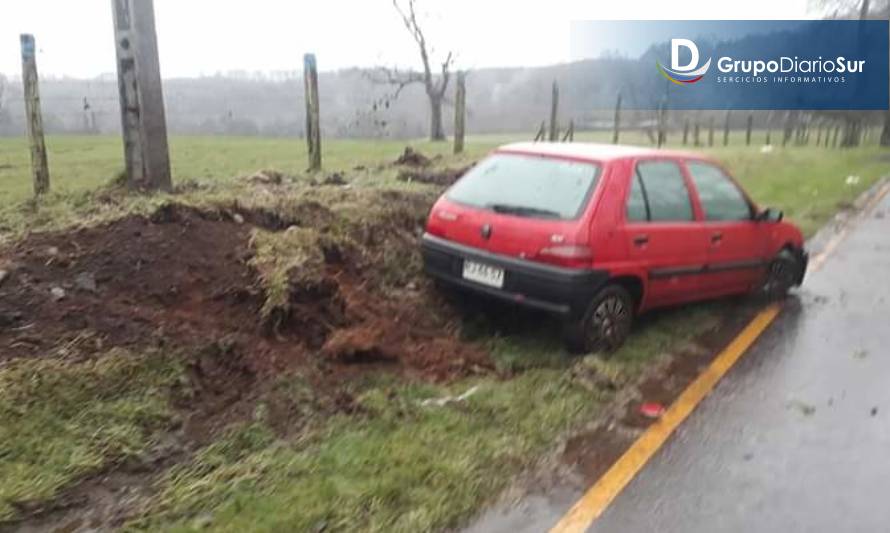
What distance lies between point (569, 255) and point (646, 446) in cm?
144

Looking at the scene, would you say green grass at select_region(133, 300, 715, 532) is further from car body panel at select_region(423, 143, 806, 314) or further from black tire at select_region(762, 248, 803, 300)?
black tire at select_region(762, 248, 803, 300)

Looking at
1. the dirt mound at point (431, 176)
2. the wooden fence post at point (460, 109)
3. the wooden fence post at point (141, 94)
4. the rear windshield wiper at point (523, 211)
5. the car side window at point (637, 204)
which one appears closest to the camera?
the rear windshield wiper at point (523, 211)

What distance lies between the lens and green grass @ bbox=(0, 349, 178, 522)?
333cm

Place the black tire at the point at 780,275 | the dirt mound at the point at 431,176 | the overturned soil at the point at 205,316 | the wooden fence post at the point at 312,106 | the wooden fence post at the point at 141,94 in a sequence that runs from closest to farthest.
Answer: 1. the overturned soil at the point at 205,316
2. the wooden fence post at the point at 141,94
3. the black tire at the point at 780,275
4. the dirt mound at the point at 431,176
5. the wooden fence post at the point at 312,106

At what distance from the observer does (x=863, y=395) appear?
5059 millimetres

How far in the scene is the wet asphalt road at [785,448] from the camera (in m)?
3.53

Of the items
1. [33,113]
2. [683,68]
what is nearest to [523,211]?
[33,113]

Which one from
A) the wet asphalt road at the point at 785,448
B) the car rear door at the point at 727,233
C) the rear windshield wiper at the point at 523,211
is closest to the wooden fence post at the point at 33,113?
the rear windshield wiper at the point at 523,211

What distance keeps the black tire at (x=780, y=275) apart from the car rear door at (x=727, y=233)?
23 centimetres

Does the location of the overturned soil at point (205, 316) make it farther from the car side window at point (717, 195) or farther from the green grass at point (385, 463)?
the car side window at point (717, 195)

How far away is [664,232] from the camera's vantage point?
5770mm

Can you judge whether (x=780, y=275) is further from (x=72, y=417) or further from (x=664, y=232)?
(x=72, y=417)

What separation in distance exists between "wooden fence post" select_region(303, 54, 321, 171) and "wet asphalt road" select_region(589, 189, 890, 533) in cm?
687

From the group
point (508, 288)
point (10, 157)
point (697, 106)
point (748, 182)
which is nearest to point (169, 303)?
point (508, 288)
